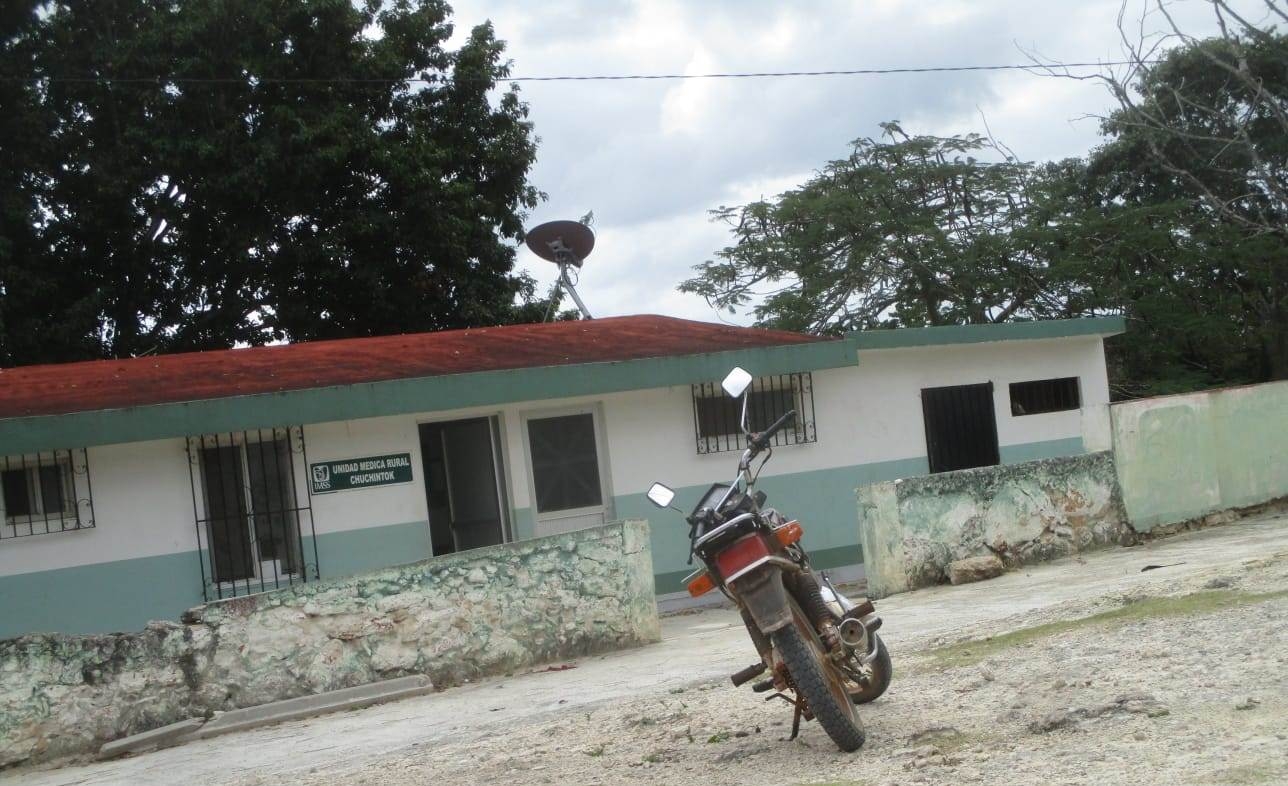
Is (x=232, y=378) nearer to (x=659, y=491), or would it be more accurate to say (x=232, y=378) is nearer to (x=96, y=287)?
(x=659, y=491)

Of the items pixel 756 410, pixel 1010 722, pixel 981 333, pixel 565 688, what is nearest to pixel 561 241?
pixel 756 410

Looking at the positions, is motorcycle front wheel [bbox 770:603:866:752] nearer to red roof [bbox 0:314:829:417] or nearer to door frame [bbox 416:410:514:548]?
red roof [bbox 0:314:829:417]

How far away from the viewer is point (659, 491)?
5438 millimetres

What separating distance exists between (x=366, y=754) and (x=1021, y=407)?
34.2ft

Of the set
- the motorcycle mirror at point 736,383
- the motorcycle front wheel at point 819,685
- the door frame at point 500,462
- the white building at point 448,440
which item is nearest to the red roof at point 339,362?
the white building at point 448,440

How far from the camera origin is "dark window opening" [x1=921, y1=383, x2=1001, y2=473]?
1457 cm

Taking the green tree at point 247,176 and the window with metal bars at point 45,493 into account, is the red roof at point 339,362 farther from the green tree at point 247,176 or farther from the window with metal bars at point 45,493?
the green tree at point 247,176

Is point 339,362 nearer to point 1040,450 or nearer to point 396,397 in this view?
point 396,397

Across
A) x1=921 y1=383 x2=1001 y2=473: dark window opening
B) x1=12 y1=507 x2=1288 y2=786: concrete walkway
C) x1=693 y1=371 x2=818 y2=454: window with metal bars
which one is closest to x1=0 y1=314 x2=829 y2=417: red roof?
x1=693 y1=371 x2=818 y2=454: window with metal bars

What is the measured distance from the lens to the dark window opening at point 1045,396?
15117 mm

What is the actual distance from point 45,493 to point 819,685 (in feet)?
27.5

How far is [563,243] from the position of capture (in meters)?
17.1

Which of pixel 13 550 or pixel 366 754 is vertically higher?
pixel 13 550

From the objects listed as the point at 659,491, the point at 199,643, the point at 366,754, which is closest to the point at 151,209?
the point at 199,643
